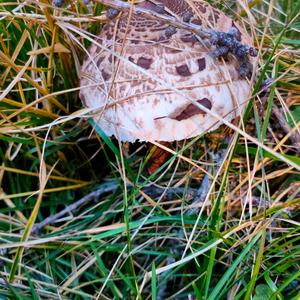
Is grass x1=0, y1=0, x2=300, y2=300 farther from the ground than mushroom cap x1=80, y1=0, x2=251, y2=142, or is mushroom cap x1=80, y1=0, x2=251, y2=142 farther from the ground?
mushroom cap x1=80, y1=0, x2=251, y2=142

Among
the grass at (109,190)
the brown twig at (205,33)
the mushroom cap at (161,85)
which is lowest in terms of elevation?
the grass at (109,190)

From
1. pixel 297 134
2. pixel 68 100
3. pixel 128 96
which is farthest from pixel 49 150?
pixel 297 134

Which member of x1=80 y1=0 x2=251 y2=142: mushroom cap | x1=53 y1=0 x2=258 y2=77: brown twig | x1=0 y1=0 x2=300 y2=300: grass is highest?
x1=53 y1=0 x2=258 y2=77: brown twig

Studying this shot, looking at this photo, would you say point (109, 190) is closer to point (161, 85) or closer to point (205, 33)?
point (161, 85)

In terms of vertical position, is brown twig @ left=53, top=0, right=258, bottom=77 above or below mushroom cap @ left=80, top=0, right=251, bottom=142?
above

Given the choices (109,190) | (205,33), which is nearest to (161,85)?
(205,33)

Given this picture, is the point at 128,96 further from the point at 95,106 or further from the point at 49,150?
the point at 49,150

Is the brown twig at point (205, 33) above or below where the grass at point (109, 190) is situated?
above
